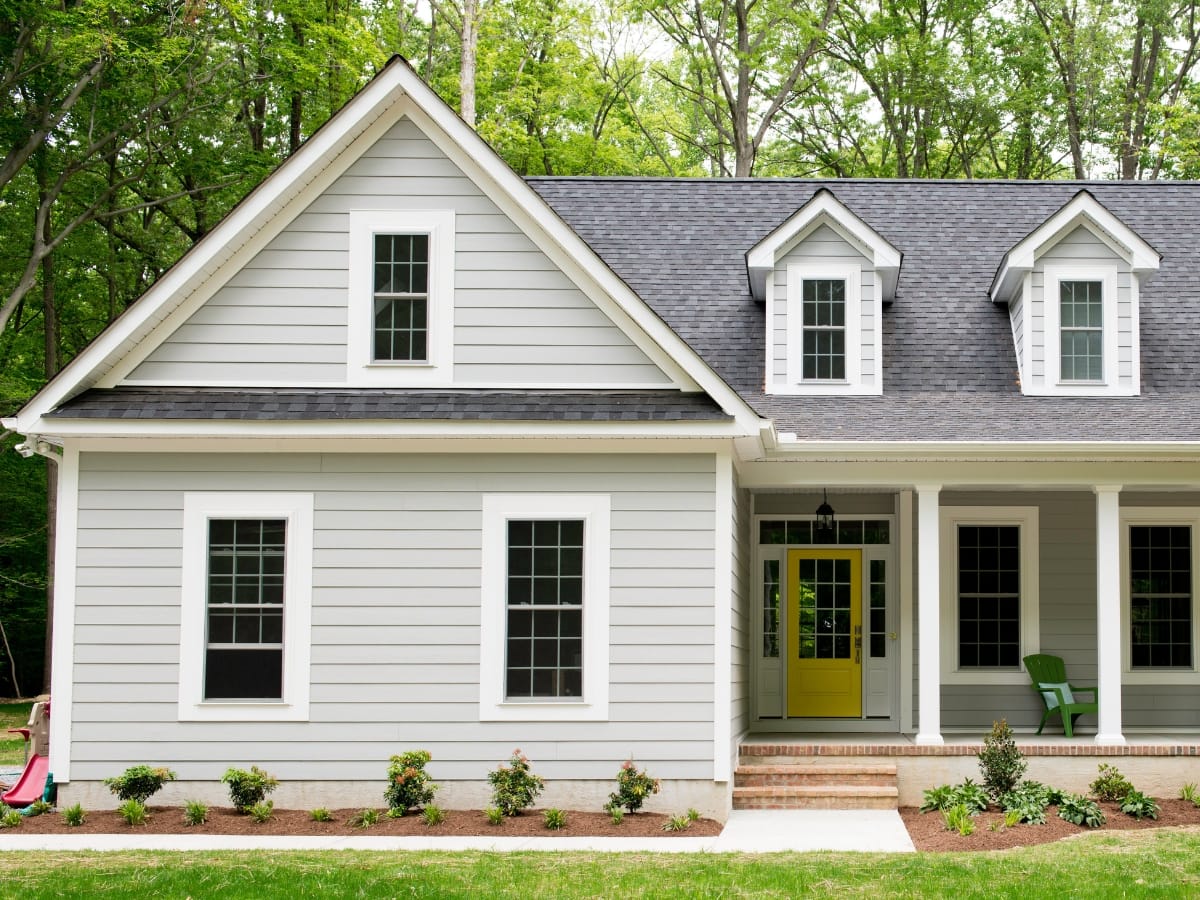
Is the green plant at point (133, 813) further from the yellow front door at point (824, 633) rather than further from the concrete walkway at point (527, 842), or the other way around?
the yellow front door at point (824, 633)

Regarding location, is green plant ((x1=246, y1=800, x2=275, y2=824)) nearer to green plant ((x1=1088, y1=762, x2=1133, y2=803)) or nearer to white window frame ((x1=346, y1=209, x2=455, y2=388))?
white window frame ((x1=346, y1=209, x2=455, y2=388))

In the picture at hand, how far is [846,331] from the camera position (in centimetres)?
1494

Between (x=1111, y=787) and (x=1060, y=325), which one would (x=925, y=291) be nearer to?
(x=1060, y=325)

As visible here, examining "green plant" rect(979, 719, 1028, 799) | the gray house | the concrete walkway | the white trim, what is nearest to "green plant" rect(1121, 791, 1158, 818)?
"green plant" rect(979, 719, 1028, 799)

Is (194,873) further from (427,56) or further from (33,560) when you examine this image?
(427,56)

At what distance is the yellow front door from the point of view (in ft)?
50.7

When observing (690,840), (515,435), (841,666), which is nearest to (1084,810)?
(690,840)

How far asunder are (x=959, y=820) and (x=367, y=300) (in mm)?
6669

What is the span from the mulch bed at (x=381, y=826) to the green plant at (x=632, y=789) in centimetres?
12

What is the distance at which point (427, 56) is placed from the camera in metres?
30.2

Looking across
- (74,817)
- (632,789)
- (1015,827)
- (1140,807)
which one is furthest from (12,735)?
(1140,807)

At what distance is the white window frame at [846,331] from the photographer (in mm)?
14883

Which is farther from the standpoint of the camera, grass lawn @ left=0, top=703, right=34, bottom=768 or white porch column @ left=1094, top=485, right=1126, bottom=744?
grass lawn @ left=0, top=703, right=34, bottom=768

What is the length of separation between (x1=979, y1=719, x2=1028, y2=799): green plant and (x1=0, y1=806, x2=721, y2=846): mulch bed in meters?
2.49
